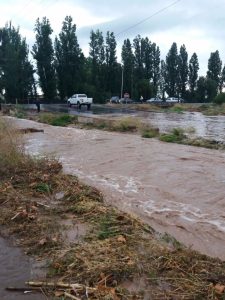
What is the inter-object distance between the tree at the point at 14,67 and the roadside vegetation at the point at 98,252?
7225cm

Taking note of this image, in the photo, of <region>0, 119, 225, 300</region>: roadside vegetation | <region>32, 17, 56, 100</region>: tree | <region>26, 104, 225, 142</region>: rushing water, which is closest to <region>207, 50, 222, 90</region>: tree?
<region>32, 17, 56, 100</region>: tree

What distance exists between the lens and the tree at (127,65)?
92938mm

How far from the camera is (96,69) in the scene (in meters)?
90.7

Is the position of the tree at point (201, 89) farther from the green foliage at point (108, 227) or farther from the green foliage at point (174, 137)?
the green foliage at point (108, 227)

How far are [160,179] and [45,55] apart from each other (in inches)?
2806

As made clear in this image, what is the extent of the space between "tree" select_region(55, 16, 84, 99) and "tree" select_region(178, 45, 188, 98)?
33.7 meters

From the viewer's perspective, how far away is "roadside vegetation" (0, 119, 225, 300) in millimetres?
4711

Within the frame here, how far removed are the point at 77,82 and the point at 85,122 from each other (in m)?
50.5

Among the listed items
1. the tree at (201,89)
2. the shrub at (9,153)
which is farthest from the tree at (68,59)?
the shrub at (9,153)

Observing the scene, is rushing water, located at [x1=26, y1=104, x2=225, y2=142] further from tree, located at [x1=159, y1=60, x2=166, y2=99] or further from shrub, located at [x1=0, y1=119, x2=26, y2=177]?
tree, located at [x1=159, y1=60, x2=166, y2=99]

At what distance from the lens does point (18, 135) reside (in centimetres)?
1214

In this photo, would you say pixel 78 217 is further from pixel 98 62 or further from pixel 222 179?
pixel 98 62

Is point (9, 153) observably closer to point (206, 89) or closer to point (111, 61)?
point (111, 61)

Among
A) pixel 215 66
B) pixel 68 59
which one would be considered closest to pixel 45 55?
pixel 68 59
